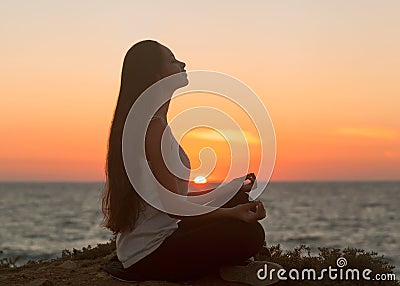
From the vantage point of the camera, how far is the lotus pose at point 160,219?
5.62 m

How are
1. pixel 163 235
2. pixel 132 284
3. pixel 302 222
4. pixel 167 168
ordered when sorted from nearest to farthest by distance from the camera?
pixel 167 168, pixel 163 235, pixel 132 284, pixel 302 222

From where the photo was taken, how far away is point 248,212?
5.73 metres

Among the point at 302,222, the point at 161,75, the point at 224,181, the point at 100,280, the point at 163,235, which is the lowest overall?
the point at 302,222

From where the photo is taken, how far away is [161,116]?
5629mm

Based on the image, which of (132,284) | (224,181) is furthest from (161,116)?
(132,284)

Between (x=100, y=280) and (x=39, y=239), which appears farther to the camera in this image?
(x=39, y=239)

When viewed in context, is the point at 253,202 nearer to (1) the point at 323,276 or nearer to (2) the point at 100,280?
(1) the point at 323,276

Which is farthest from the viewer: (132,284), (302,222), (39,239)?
(302,222)

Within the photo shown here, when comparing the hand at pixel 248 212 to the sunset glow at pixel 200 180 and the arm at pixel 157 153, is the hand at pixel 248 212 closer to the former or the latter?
the sunset glow at pixel 200 180

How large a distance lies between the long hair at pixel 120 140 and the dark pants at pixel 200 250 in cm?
44

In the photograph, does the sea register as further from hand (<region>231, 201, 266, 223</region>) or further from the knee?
hand (<region>231, 201, 266, 223</region>)

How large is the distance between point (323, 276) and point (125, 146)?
265 cm

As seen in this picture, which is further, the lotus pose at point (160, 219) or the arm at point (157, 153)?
the lotus pose at point (160, 219)

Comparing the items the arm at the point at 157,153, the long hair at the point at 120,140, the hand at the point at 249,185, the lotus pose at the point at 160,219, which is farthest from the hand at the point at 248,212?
the long hair at the point at 120,140
